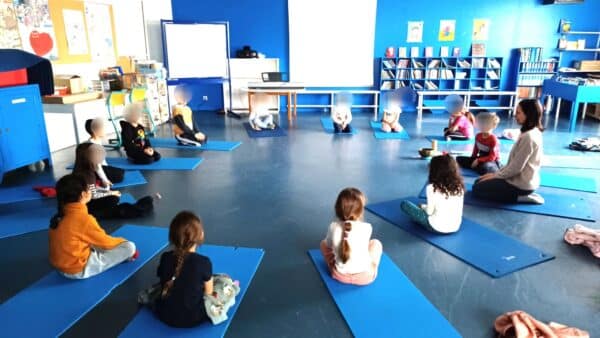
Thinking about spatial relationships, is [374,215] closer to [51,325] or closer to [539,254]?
[539,254]

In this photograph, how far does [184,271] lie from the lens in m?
1.99

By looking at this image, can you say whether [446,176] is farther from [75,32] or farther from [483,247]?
[75,32]

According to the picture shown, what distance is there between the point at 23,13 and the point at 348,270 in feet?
17.2

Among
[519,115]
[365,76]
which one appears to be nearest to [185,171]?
[519,115]

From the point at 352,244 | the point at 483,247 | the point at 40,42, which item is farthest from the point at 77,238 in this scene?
the point at 40,42

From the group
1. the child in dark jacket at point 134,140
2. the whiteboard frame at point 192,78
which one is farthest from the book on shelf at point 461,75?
the child in dark jacket at point 134,140

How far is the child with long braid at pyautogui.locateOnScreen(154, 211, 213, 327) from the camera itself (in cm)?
199

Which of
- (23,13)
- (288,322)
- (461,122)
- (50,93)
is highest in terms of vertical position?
(23,13)

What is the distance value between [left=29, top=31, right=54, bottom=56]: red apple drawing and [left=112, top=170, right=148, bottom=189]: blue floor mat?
7.28ft

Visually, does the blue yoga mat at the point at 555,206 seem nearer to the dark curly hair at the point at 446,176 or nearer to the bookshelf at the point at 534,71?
the dark curly hair at the point at 446,176

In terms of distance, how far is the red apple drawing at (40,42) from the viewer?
17.7 ft

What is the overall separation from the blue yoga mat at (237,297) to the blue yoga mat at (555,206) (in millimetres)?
2029

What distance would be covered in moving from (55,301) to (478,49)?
9123mm

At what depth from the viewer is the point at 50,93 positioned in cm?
523
